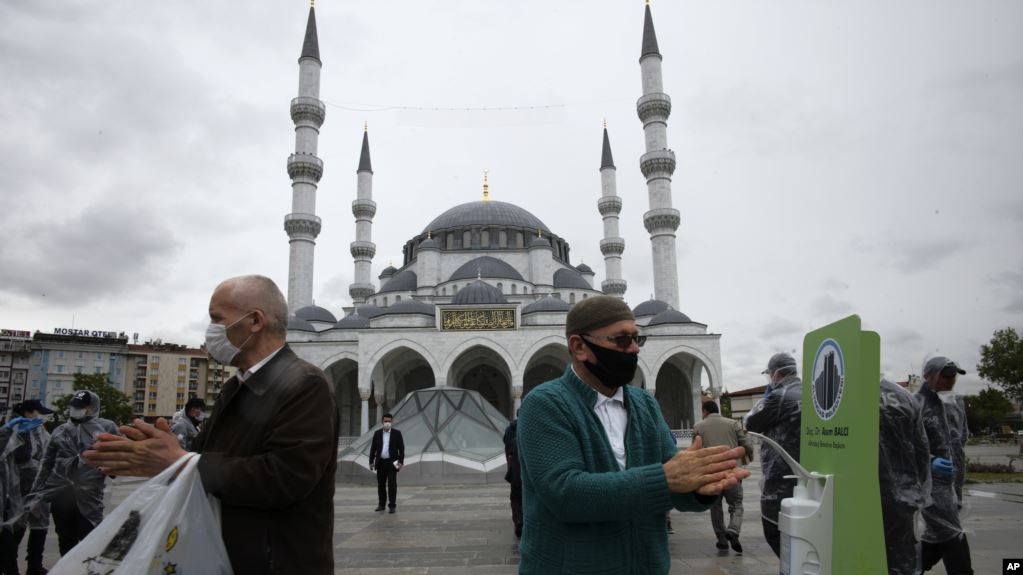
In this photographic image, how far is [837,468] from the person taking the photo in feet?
5.75

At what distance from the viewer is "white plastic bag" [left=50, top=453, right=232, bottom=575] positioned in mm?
1606

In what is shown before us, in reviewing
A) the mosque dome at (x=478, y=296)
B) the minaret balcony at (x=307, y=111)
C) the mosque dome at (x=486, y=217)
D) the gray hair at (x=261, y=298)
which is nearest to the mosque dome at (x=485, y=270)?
the mosque dome at (x=486, y=217)

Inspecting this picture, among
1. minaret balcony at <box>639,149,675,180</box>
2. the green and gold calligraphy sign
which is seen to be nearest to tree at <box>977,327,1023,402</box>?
minaret balcony at <box>639,149,675,180</box>

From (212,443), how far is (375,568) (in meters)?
3.46

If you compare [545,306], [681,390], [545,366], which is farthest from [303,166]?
[681,390]

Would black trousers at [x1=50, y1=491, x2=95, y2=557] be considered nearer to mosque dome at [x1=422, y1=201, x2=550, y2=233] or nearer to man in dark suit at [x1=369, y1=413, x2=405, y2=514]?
man in dark suit at [x1=369, y1=413, x2=405, y2=514]

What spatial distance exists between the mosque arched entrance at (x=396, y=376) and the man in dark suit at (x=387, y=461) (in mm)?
17771

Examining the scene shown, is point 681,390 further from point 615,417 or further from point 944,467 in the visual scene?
point 615,417

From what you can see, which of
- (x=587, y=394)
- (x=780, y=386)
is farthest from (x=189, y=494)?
(x=780, y=386)

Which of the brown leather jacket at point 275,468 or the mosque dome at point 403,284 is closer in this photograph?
the brown leather jacket at point 275,468

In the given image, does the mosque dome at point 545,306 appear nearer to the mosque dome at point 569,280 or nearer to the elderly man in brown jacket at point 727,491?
the mosque dome at point 569,280

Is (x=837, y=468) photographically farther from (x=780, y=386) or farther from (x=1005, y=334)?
(x=1005, y=334)

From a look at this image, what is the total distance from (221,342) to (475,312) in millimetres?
24188

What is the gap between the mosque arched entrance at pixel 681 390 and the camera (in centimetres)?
2889
